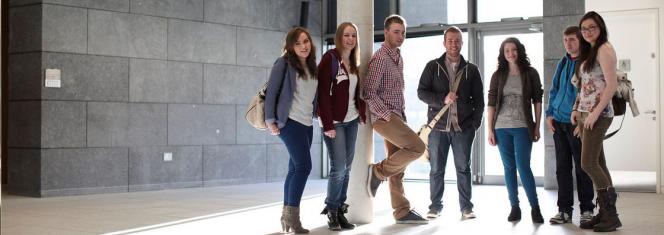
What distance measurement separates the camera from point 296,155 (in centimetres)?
525

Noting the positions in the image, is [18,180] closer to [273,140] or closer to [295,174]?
[273,140]

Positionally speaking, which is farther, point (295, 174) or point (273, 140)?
point (273, 140)

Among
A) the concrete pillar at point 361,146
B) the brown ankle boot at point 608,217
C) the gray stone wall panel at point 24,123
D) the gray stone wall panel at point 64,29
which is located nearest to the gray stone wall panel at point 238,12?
the gray stone wall panel at point 64,29

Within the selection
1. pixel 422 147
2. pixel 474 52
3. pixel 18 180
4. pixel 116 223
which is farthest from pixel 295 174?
pixel 474 52

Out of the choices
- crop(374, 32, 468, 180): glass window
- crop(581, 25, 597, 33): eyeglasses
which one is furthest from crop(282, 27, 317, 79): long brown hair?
crop(374, 32, 468, 180): glass window

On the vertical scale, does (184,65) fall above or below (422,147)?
above

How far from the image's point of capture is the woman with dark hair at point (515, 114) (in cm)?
599

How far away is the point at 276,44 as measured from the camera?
1159 centimetres

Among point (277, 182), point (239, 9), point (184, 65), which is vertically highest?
point (239, 9)

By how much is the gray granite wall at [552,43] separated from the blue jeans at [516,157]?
141 inches

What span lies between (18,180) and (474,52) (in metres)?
5.82

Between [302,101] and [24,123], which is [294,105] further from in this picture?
[24,123]

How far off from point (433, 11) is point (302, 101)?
6.34 m

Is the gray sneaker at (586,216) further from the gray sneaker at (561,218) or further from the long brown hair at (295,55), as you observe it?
the long brown hair at (295,55)
